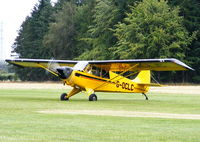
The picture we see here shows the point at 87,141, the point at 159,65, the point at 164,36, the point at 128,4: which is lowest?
the point at 87,141

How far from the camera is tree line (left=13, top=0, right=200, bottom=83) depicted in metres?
74.0

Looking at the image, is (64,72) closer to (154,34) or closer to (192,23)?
(154,34)

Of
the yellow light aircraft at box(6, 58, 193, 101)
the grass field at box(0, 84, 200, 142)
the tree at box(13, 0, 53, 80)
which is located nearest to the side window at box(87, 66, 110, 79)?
the yellow light aircraft at box(6, 58, 193, 101)

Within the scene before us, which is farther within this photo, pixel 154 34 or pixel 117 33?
pixel 117 33

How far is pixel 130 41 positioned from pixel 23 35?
43152 millimetres

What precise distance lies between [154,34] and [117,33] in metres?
8.41

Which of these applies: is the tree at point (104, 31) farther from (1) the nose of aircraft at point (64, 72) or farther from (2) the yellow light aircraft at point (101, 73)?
(1) the nose of aircraft at point (64, 72)

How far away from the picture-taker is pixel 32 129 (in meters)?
15.5

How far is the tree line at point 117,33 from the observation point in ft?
243

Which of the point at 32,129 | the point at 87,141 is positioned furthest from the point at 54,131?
the point at 87,141

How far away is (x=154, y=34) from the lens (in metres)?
72.8

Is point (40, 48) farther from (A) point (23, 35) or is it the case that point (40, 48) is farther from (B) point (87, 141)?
(B) point (87, 141)

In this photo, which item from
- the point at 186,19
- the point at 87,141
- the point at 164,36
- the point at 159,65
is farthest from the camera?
the point at 186,19

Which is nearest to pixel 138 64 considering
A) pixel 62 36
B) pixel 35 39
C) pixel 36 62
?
pixel 36 62
